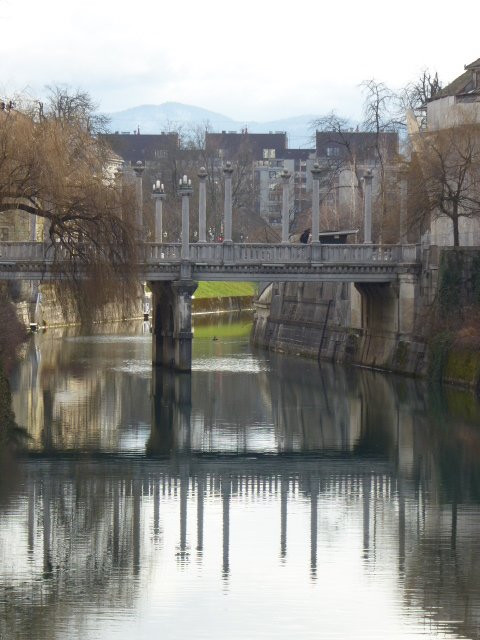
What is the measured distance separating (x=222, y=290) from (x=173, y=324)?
59.4 metres

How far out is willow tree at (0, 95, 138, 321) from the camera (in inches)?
1887

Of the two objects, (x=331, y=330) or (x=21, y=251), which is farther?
(x=331, y=330)

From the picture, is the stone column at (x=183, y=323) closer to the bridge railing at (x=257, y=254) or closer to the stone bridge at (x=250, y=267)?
the stone bridge at (x=250, y=267)

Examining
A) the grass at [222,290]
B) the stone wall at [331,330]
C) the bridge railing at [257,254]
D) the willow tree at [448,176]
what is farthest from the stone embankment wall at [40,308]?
the willow tree at [448,176]

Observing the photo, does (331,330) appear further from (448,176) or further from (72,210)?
(72,210)

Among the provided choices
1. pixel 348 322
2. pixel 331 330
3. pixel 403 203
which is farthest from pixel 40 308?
pixel 403 203

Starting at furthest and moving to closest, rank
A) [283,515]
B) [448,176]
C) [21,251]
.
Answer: [448,176], [21,251], [283,515]

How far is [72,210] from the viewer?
4897cm

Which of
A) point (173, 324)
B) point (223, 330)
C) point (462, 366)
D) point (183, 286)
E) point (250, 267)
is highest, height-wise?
point (250, 267)

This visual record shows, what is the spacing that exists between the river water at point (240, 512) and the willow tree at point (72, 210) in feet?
12.5

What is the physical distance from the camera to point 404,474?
132 feet

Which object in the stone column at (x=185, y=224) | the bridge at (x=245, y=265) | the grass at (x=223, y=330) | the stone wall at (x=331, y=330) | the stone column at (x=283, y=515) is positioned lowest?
the stone column at (x=283, y=515)

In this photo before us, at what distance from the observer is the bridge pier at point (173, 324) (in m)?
62.0

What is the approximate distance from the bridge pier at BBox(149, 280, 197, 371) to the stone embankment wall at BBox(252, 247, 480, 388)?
8.08 m
